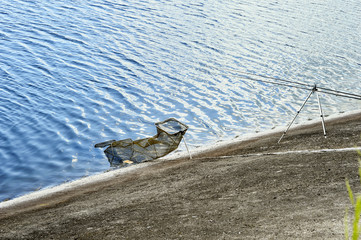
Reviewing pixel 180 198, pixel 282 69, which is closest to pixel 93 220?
pixel 180 198

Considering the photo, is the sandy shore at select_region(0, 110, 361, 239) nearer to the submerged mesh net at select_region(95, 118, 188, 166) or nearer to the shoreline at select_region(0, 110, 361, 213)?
the shoreline at select_region(0, 110, 361, 213)

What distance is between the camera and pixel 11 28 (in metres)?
27.5

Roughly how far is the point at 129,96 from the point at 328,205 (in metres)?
14.0

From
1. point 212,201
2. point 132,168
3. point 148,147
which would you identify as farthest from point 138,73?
point 212,201

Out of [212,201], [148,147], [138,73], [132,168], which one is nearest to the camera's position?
[212,201]

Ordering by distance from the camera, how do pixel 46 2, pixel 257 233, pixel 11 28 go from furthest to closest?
1. pixel 46 2
2. pixel 11 28
3. pixel 257 233

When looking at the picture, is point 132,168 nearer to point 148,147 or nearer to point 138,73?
point 148,147

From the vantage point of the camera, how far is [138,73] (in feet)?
74.0

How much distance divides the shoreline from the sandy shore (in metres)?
0.06

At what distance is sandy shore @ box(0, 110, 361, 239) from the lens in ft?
21.0

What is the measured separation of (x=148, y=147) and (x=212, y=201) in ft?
20.7

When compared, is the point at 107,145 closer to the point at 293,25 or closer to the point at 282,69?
the point at 282,69

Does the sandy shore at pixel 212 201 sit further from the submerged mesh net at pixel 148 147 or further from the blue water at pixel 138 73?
the blue water at pixel 138 73

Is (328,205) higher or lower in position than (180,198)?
higher
